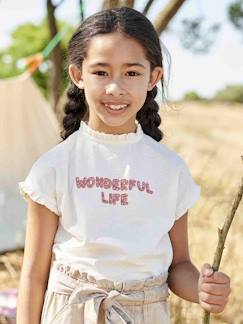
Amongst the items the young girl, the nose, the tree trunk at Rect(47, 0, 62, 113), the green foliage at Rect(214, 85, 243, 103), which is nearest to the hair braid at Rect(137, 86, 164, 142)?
the young girl

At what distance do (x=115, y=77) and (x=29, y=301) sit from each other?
0.46 meters

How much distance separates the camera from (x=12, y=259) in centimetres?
443

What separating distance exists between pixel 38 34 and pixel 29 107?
6.12 meters

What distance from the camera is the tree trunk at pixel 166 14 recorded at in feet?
10.5

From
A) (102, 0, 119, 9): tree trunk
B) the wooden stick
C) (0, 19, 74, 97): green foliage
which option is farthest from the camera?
(0, 19, 74, 97): green foliage

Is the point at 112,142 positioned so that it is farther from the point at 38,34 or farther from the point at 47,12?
the point at 38,34

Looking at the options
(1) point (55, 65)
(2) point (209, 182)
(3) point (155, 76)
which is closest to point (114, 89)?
(3) point (155, 76)

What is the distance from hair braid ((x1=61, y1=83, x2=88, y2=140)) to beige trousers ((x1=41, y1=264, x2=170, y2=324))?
0.31m

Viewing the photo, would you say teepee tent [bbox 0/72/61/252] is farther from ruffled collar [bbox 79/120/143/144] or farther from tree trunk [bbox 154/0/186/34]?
ruffled collar [bbox 79/120/143/144]

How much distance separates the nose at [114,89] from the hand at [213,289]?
35 cm

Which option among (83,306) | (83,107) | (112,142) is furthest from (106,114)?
(83,306)

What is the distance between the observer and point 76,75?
5.54ft

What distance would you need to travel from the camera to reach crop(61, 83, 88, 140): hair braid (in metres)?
1.76

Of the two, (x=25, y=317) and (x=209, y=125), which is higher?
(x=25, y=317)
